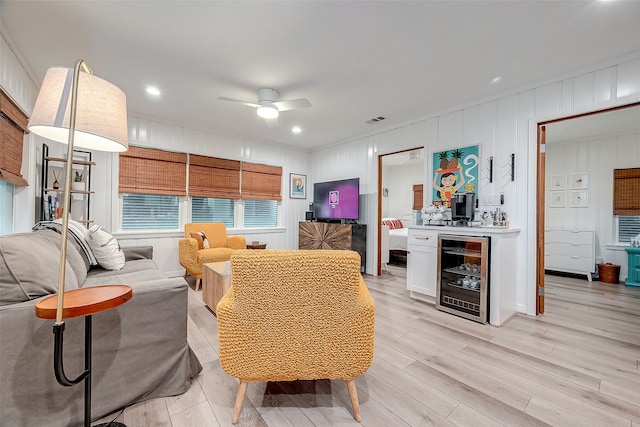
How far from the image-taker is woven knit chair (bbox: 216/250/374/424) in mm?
1183

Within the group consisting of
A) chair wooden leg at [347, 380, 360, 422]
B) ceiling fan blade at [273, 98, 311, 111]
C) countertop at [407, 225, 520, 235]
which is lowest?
chair wooden leg at [347, 380, 360, 422]

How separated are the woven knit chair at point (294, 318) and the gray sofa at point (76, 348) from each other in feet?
1.55

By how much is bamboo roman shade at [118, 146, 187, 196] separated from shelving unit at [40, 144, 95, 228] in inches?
15.8

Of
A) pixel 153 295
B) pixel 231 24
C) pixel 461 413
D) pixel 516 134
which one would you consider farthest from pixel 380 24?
pixel 461 413

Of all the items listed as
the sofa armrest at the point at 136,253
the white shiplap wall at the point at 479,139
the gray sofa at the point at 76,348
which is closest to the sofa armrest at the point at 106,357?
the gray sofa at the point at 76,348

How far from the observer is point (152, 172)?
163 inches

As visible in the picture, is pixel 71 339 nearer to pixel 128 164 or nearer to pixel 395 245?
pixel 128 164

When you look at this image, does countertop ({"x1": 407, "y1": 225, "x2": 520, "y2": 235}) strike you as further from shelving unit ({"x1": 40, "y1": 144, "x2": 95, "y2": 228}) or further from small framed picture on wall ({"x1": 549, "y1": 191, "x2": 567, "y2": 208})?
shelving unit ({"x1": 40, "y1": 144, "x2": 95, "y2": 228})

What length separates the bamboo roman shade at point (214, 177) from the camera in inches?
177

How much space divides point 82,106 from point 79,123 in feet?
0.26

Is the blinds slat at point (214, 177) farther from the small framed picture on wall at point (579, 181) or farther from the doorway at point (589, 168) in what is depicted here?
the small framed picture on wall at point (579, 181)

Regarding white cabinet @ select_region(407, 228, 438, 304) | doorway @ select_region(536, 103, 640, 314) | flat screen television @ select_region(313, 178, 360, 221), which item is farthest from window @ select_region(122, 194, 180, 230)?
doorway @ select_region(536, 103, 640, 314)

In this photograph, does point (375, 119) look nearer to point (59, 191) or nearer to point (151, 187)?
point (151, 187)

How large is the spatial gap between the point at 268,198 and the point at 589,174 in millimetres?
5771
